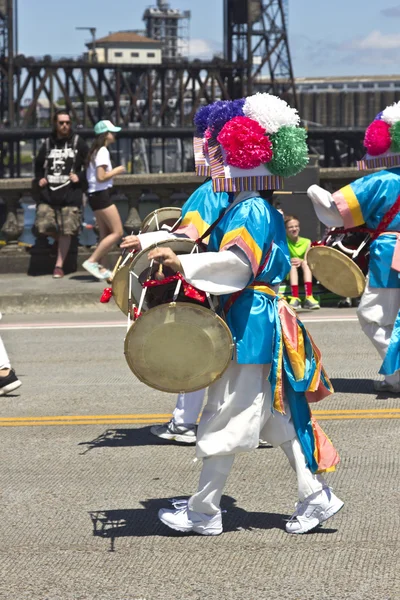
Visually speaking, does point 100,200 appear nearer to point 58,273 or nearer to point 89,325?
point 58,273

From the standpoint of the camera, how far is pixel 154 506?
552 centimetres

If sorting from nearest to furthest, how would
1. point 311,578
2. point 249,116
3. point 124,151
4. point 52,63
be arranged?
point 311,578 < point 249,116 < point 52,63 < point 124,151

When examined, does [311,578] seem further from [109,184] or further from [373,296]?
[109,184]

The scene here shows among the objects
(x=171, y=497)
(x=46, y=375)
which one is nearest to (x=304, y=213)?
(x=46, y=375)

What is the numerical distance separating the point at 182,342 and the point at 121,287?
1446mm

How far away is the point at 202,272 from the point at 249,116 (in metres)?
0.73

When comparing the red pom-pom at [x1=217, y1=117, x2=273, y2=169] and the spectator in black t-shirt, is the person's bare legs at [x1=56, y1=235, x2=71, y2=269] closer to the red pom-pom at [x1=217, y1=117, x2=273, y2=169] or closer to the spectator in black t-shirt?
the spectator in black t-shirt

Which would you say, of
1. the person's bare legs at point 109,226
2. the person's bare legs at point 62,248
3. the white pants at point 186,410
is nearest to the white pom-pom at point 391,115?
the white pants at point 186,410

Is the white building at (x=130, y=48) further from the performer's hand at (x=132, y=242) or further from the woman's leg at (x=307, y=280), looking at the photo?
the performer's hand at (x=132, y=242)

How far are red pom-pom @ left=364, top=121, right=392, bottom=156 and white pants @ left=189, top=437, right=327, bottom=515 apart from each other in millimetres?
3331

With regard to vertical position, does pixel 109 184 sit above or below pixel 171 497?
above

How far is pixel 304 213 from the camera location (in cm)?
1422

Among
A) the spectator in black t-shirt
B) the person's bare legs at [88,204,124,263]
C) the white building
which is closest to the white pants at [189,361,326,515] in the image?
the person's bare legs at [88,204,124,263]

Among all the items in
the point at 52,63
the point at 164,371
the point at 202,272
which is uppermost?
the point at 52,63
